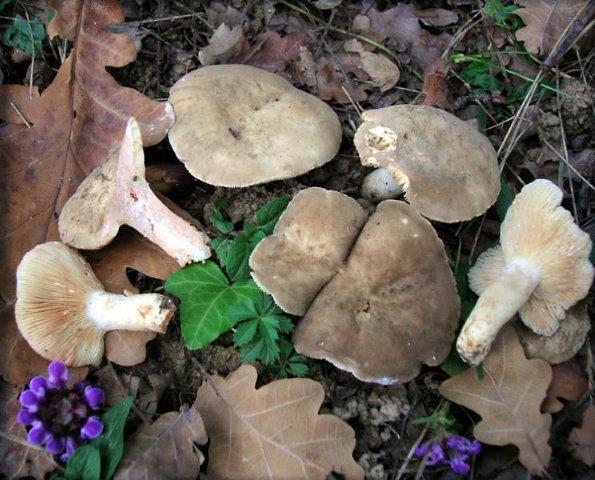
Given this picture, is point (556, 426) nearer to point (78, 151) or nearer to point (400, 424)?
point (400, 424)

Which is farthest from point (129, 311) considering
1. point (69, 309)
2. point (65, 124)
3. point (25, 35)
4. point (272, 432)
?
point (25, 35)

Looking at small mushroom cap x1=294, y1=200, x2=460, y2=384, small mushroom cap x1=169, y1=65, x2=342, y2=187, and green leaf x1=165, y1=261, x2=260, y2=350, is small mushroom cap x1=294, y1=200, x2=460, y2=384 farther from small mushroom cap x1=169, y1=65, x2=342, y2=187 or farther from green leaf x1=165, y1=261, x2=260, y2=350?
small mushroom cap x1=169, y1=65, x2=342, y2=187

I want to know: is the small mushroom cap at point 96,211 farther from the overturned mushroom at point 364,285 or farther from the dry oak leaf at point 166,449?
the dry oak leaf at point 166,449

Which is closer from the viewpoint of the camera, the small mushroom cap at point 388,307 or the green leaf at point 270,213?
the small mushroom cap at point 388,307

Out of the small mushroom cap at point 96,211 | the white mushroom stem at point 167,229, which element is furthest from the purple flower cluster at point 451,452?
the small mushroom cap at point 96,211

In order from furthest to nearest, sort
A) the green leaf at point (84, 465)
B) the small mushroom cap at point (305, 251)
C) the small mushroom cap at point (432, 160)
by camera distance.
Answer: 1. the small mushroom cap at point (432, 160)
2. the small mushroom cap at point (305, 251)
3. the green leaf at point (84, 465)

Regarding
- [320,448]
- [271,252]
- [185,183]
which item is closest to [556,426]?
[320,448]

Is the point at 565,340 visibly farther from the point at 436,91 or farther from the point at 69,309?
the point at 69,309
